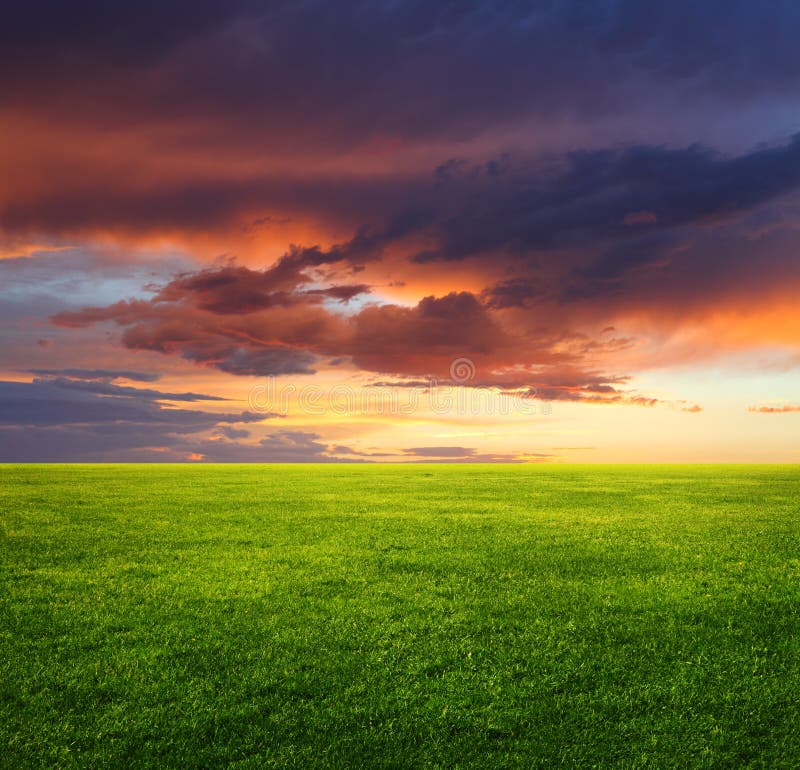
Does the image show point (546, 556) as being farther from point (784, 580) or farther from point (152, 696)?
point (152, 696)

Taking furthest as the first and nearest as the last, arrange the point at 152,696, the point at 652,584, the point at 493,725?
the point at 652,584 < the point at 152,696 < the point at 493,725

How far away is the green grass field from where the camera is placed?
18.9ft

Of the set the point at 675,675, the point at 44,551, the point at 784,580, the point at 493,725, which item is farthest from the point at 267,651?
the point at 784,580

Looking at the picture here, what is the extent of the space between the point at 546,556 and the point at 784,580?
4551 mm

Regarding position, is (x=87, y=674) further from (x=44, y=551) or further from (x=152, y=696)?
(x=44, y=551)

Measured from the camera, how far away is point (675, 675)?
7.24 m

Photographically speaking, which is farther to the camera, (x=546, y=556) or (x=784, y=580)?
(x=546, y=556)

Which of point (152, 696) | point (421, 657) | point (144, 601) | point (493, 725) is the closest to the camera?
point (493, 725)

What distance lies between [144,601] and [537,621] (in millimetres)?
6369

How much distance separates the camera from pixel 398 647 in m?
7.95

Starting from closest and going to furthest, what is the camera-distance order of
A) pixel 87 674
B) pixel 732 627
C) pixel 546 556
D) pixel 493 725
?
pixel 493 725 < pixel 87 674 < pixel 732 627 < pixel 546 556

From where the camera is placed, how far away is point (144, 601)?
32.9 ft

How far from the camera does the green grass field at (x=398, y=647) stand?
18.9 feet

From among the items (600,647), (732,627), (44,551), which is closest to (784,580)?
(732,627)
